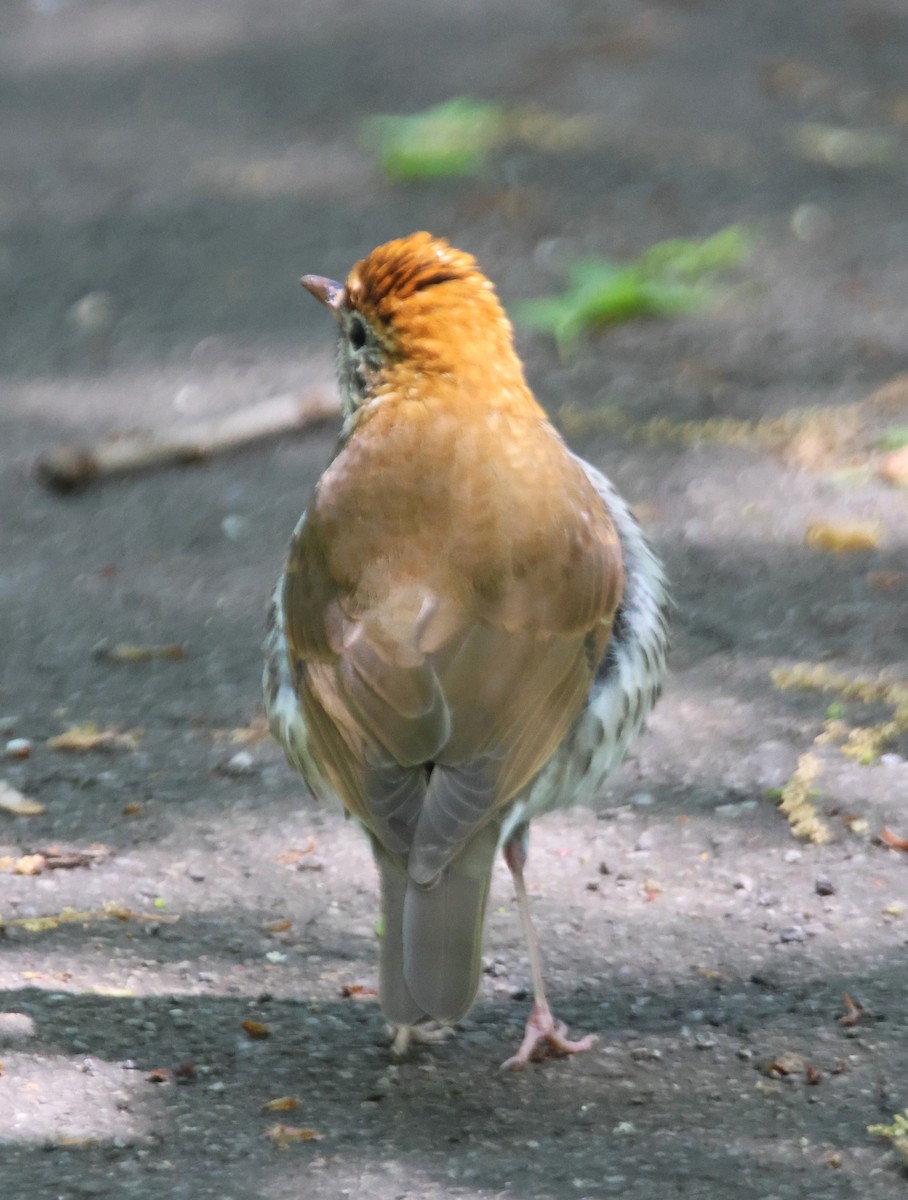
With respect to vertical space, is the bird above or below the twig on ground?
above

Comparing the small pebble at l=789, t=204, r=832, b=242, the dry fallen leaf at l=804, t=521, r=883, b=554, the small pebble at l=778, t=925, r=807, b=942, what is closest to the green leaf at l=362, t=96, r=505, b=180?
the small pebble at l=789, t=204, r=832, b=242

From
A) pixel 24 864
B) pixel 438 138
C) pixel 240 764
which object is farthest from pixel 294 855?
pixel 438 138

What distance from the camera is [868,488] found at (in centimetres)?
635

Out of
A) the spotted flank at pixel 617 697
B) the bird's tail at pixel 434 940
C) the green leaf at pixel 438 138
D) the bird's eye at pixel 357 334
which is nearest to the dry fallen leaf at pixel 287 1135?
the bird's tail at pixel 434 940

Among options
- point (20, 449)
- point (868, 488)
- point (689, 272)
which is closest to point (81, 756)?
point (20, 449)

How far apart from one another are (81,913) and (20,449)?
121 inches

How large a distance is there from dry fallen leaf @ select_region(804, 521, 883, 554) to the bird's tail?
2.79 metres

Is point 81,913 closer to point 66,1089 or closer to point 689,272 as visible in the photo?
point 66,1089

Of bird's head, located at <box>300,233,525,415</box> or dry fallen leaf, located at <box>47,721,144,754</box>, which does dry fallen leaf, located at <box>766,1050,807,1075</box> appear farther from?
dry fallen leaf, located at <box>47,721,144,754</box>

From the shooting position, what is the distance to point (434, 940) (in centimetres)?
337

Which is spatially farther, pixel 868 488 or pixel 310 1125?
pixel 868 488

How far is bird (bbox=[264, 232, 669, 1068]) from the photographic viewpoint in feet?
11.3

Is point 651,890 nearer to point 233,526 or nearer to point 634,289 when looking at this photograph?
point 233,526

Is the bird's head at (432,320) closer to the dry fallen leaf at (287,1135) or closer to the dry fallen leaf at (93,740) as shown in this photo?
the dry fallen leaf at (287,1135)
